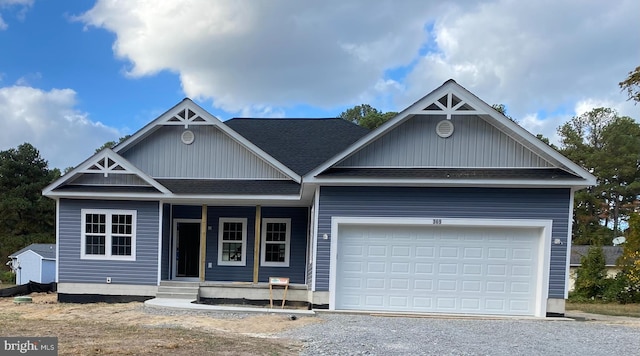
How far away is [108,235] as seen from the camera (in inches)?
452

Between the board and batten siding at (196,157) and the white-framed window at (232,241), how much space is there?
4.65 feet

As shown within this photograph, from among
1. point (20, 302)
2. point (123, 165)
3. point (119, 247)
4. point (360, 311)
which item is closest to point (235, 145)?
point (123, 165)

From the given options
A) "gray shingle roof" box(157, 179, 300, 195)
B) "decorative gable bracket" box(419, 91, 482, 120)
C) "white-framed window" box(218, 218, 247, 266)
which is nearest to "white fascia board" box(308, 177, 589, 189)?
"decorative gable bracket" box(419, 91, 482, 120)

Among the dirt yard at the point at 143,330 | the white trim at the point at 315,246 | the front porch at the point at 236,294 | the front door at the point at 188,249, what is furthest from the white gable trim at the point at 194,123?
the dirt yard at the point at 143,330

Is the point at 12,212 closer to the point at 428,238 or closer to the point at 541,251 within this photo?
the point at 428,238

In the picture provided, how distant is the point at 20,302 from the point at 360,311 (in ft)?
30.4

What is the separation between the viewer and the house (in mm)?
9656

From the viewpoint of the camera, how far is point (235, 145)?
1281 cm

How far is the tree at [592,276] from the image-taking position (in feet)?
57.0

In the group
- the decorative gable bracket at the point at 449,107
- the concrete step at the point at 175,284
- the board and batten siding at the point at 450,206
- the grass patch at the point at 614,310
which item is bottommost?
the grass patch at the point at 614,310

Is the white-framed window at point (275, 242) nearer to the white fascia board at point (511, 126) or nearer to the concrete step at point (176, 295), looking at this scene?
the concrete step at point (176, 295)

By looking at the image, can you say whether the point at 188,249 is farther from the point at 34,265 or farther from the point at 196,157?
the point at 34,265

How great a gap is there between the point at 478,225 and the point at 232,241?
7.08 metres

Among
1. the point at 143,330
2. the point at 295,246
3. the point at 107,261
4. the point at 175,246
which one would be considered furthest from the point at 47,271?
the point at 143,330
